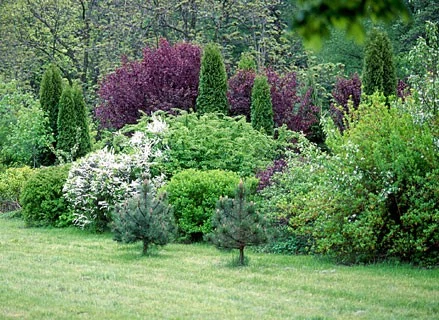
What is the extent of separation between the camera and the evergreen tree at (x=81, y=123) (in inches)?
742

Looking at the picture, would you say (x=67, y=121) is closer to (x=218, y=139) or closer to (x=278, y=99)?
(x=278, y=99)

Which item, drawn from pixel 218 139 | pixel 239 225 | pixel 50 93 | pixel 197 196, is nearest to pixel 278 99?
pixel 218 139

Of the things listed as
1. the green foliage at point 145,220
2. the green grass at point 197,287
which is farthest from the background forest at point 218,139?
the green grass at point 197,287

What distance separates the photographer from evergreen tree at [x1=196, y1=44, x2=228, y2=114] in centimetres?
1812

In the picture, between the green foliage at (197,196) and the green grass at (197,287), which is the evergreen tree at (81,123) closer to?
the green foliage at (197,196)

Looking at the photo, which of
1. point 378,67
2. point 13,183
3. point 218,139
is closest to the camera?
point 218,139

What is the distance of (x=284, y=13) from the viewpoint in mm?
30469

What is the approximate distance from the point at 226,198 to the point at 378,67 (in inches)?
318

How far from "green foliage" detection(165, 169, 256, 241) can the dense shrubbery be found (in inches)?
77.8

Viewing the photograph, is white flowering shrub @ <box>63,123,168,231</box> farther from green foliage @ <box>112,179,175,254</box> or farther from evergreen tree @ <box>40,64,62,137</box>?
evergreen tree @ <box>40,64,62,137</box>

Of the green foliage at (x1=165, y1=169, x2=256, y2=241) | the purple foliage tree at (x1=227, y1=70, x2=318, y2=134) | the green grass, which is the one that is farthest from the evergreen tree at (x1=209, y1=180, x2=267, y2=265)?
the purple foliage tree at (x1=227, y1=70, x2=318, y2=134)

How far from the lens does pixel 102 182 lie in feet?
43.4

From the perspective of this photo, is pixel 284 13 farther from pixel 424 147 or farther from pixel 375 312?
pixel 375 312

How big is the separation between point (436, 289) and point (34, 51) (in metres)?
23.9
